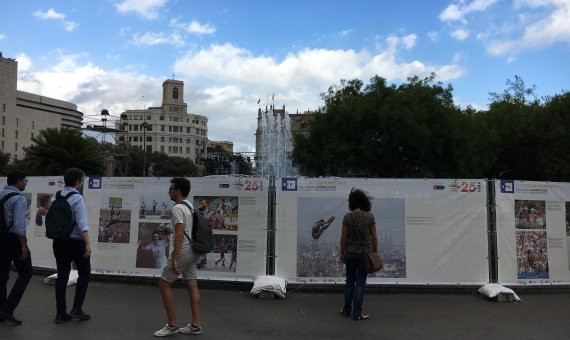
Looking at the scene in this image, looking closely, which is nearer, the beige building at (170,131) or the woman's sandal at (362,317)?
the woman's sandal at (362,317)

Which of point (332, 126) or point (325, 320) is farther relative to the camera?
point (332, 126)

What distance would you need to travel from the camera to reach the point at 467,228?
358 inches

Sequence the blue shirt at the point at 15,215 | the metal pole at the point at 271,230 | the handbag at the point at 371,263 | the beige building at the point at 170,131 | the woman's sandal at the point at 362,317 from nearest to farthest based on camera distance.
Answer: the blue shirt at the point at 15,215, the handbag at the point at 371,263, the woman's sandal at the point at 362,317, the metal pole at the point at 271,230, the beige building at the point at 170,131

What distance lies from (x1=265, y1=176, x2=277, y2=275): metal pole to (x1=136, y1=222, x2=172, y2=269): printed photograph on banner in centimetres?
181

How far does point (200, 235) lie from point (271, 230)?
3206mm

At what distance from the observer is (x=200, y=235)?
607cm

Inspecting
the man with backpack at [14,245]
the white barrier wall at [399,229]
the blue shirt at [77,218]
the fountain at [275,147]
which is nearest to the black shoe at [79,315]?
the man with backpack at [14,245]

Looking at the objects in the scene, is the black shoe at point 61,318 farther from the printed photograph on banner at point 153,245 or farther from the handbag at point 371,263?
the handbag at point 371,263

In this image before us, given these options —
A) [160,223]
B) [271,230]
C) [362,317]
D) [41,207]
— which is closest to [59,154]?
[41,207]

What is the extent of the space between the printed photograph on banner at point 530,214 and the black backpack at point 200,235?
19.0 feet

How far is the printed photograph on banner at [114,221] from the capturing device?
31.8 feet

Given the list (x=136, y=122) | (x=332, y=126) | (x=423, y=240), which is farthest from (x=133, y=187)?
(x=136, y=122)

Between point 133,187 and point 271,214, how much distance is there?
271 cm

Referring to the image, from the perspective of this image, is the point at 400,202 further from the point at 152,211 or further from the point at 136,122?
the point at 136,122
